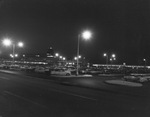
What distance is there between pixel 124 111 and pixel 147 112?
1.26 meters

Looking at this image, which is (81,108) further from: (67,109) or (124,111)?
(124,111)

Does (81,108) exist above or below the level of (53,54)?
below

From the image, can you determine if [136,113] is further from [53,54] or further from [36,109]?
→ [53,54]

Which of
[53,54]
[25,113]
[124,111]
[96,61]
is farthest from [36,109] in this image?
[53,54]

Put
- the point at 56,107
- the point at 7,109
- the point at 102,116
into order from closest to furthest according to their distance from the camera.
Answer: the point at 102,116 → the point at 7,109 → the point at 56,107

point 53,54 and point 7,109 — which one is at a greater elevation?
point 53,54

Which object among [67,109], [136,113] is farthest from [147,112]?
[67,109]

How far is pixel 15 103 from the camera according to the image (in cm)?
1221

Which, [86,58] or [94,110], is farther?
[86,58]

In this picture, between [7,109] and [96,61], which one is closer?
[7,109]

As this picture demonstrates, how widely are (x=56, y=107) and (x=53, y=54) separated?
594 feet

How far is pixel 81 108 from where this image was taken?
11.5 m

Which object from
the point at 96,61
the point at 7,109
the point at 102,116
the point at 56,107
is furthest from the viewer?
the point at 96,61

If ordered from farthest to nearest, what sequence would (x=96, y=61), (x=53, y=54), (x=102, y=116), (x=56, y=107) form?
(x=53, y=54), (x=96, y=61), (x=56, y=107), (x=102, y=116)
